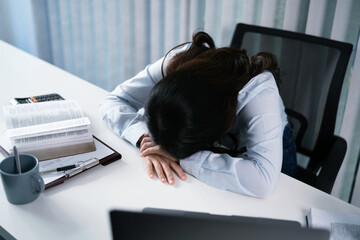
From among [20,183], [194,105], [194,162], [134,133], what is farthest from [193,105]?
[20,183]

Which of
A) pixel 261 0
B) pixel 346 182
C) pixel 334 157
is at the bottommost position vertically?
pixel 346 182

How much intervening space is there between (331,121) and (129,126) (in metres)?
0.71

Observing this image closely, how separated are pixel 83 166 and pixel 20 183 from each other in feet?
0.60

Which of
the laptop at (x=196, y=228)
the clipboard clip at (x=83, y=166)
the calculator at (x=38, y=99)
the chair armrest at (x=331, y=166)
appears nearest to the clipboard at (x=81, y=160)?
the clipboard clip at (x=83, y=166)

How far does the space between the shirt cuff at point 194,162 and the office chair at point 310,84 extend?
17.5 inches

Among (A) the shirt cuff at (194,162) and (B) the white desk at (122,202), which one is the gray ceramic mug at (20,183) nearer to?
(B) the white desk at (122,202)

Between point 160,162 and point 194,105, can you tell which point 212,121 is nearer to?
point 194,105

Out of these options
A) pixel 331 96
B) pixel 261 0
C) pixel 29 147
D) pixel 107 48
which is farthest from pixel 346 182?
pixel 107 48

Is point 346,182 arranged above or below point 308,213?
below

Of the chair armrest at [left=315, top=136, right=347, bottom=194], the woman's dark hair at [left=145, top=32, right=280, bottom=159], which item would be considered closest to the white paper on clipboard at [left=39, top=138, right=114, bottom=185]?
the woman's dark hair at [left=145, top=32, right=280, bottom=159]

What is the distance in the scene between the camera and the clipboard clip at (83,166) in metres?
1.03

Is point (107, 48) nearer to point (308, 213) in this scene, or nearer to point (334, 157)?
point (334, 157)

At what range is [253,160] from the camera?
108cm

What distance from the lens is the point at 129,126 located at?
123 cm
